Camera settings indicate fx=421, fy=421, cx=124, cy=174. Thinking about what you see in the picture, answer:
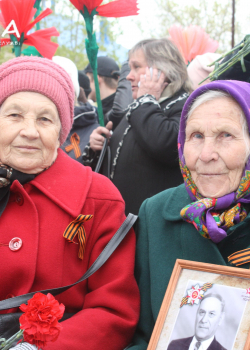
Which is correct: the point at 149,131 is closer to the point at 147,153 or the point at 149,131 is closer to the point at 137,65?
the point at 147,153

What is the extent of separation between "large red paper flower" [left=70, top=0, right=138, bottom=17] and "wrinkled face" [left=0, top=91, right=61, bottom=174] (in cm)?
105

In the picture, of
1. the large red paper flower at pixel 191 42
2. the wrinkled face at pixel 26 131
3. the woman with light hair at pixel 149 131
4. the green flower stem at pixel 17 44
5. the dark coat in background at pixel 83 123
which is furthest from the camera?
the large red paper flower at pixel 191 42

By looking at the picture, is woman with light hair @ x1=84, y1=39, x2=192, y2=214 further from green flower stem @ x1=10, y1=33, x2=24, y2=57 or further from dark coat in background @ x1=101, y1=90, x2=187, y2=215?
green flower stem @ x1=10, y1=33, x2=24, y2=57

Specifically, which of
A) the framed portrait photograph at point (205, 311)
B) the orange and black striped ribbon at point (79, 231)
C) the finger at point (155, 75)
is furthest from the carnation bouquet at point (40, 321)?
the finger at point (155, 75)

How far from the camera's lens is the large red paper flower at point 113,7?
2922mm

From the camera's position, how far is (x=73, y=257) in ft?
6.93

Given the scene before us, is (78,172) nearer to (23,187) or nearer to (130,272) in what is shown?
(23,187)

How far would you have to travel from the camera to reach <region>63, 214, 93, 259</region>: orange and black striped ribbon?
2029mm

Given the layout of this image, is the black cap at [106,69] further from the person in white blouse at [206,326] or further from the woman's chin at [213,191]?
the person in white blouse at [206,326]

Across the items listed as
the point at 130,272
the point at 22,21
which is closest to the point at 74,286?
the point at 130,272

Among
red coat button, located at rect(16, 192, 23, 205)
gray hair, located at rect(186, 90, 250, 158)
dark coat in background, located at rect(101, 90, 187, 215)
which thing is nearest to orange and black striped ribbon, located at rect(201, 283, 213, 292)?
gray hair, located at rect(186, 90, 250, 158)

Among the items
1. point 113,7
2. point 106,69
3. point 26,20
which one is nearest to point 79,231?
point 113,7

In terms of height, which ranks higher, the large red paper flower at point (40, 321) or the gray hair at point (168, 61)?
the gray hair at point (168, 61)

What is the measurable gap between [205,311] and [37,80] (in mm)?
1404
